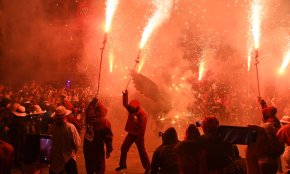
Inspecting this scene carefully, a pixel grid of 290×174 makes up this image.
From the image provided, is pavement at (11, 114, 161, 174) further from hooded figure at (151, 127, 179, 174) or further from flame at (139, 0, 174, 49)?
flame at (139, 0, 174, 49)

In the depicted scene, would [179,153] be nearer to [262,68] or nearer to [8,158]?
[8,158]

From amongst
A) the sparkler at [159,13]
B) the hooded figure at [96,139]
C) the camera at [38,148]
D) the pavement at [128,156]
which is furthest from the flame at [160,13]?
the camera at [38,148]

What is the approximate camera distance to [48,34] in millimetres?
15602

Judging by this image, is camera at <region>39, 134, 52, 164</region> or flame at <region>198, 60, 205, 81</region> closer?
camera at <region>39, 134, 52, 164</region>

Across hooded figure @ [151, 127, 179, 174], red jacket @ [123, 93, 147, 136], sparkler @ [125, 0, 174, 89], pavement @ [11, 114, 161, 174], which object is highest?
sparkler @ [125, 0, 174, 89]

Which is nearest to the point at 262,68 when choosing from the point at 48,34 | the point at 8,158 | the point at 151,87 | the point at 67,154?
the point at 151,87

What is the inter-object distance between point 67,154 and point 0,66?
11.5 metres

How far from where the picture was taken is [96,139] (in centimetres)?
577

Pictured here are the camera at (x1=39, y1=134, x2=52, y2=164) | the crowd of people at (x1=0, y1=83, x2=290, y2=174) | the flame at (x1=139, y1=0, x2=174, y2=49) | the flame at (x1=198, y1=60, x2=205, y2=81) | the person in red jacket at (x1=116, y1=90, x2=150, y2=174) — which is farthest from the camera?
the flame at (x1=198, y1=60, x2=205, y2=81)

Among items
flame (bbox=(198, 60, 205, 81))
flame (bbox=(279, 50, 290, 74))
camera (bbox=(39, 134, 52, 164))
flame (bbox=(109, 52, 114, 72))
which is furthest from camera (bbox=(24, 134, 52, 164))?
flame (bbox=(279, 50, 290, 74))

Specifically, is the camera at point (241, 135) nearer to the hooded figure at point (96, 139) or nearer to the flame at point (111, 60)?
the hooded figure at point (96, 139)

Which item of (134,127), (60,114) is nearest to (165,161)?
(60,114)

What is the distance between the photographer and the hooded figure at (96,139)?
5734 millimetres

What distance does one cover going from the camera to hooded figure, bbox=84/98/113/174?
5.73 m
